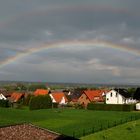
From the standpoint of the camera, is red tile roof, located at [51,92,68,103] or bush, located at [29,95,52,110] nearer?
bush, located at [29,95,52,110]

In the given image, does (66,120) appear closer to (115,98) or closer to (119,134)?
(119,134)

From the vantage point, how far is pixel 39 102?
308ft

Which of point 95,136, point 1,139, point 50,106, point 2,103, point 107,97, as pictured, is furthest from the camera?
point 107,97

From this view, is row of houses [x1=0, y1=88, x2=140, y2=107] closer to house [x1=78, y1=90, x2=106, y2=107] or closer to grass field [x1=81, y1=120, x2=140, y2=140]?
house [x1=78, y1=90, x2=106, y2=107]

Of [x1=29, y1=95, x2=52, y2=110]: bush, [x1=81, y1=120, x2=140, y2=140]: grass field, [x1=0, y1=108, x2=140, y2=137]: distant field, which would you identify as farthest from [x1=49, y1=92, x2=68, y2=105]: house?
[x1=81, y1=120, x2=140, y2=140]: grass field

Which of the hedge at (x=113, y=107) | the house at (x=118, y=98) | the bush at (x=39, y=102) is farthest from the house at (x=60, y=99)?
the hedge at (x=113, y=107)

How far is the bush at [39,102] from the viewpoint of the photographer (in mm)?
91756

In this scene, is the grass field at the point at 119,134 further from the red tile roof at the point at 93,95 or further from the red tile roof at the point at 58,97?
the red tile roof at the point at 58,97

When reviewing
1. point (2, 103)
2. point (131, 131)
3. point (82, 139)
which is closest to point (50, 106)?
point (2, 103)

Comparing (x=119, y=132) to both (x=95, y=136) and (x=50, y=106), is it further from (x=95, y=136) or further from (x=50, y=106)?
(x=50, y=106)

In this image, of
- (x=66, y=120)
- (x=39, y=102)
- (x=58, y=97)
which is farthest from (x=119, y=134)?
(x=58, y=97)

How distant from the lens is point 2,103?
346ft

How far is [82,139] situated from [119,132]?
8.37 m

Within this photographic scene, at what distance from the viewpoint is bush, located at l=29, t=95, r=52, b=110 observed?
301 ft
